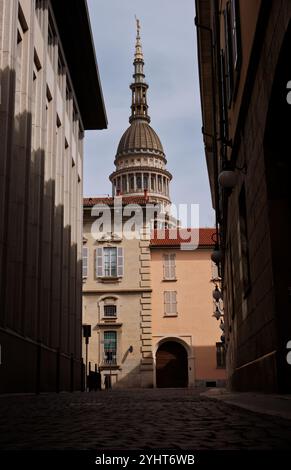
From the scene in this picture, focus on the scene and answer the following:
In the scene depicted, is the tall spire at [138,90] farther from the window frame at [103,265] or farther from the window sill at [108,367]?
the window sill at [108,367]

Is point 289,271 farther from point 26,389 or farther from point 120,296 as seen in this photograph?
point 120,296

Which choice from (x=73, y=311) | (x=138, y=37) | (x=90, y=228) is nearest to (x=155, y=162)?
(x=138, y=37)

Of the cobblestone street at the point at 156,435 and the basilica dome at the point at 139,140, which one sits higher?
the basilica dome at the point at 139,140

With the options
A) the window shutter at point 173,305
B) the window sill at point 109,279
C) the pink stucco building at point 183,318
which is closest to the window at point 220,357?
the pink stucco building at point 183,318

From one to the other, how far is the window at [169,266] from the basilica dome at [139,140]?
74.1 metres

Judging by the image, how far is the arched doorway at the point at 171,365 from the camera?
156 ft

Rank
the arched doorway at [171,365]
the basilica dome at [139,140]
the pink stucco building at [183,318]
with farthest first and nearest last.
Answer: the basilica dome at [139,140] < the arched doorway at [171,365] < the pink stucco building at [183,318]

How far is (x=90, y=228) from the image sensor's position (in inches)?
1935

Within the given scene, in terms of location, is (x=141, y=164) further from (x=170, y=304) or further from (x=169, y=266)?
(x=170, y=304)

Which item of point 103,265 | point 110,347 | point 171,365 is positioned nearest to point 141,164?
point 103,265

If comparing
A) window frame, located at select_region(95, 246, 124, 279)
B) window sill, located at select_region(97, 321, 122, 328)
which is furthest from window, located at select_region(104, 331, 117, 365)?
window frame, located at select_region(95, 246, 124, 279)

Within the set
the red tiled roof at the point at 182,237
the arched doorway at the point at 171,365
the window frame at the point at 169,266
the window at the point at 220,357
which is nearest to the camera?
the window at the point at 220,357

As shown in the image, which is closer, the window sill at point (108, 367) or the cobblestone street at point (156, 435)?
the cobblestone street at point (156, 435)

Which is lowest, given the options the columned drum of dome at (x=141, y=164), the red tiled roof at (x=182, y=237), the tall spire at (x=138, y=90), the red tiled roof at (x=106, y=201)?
the red tiled roof at (x=182, y=237)
